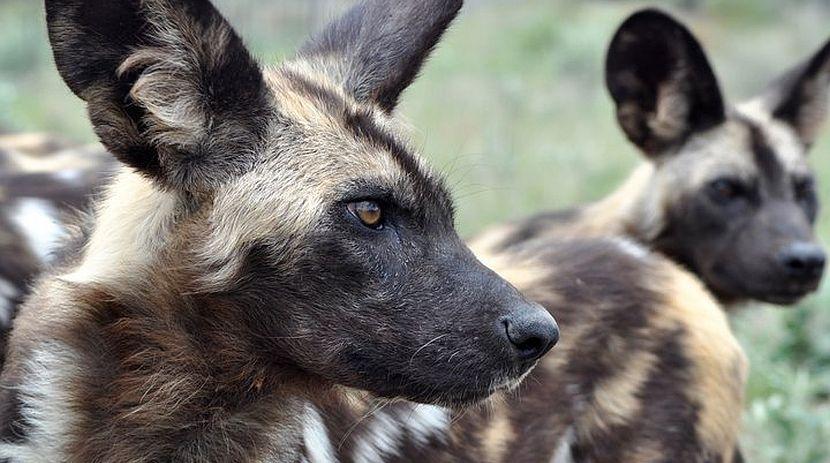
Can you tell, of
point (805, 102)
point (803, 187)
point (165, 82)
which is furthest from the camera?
point (805, 102)

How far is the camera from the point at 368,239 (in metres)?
2.42

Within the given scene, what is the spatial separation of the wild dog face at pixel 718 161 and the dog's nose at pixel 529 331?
2.42m

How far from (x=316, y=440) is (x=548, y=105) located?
24.6 feet

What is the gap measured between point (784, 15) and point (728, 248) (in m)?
11.1

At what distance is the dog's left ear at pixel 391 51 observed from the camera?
2840mm

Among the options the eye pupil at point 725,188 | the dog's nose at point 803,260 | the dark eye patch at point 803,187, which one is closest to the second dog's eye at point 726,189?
the eye pupil at point 725,188

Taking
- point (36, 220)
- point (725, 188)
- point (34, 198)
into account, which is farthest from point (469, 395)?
point (725, 188)

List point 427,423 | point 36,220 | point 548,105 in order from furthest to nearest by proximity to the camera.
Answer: point 548,105 < point 36,220 < point 427,423

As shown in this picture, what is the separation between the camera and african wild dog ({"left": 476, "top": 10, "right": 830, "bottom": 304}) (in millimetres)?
4727

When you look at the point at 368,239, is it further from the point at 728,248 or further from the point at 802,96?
the point at 802,96

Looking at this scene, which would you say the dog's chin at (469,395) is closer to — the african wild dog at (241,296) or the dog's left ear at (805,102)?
the african wild dog at (241,296)

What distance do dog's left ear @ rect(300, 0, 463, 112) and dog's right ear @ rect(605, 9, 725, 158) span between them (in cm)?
219

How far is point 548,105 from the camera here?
9.89 m

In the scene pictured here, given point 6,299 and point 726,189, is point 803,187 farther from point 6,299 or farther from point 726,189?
point 6,299
